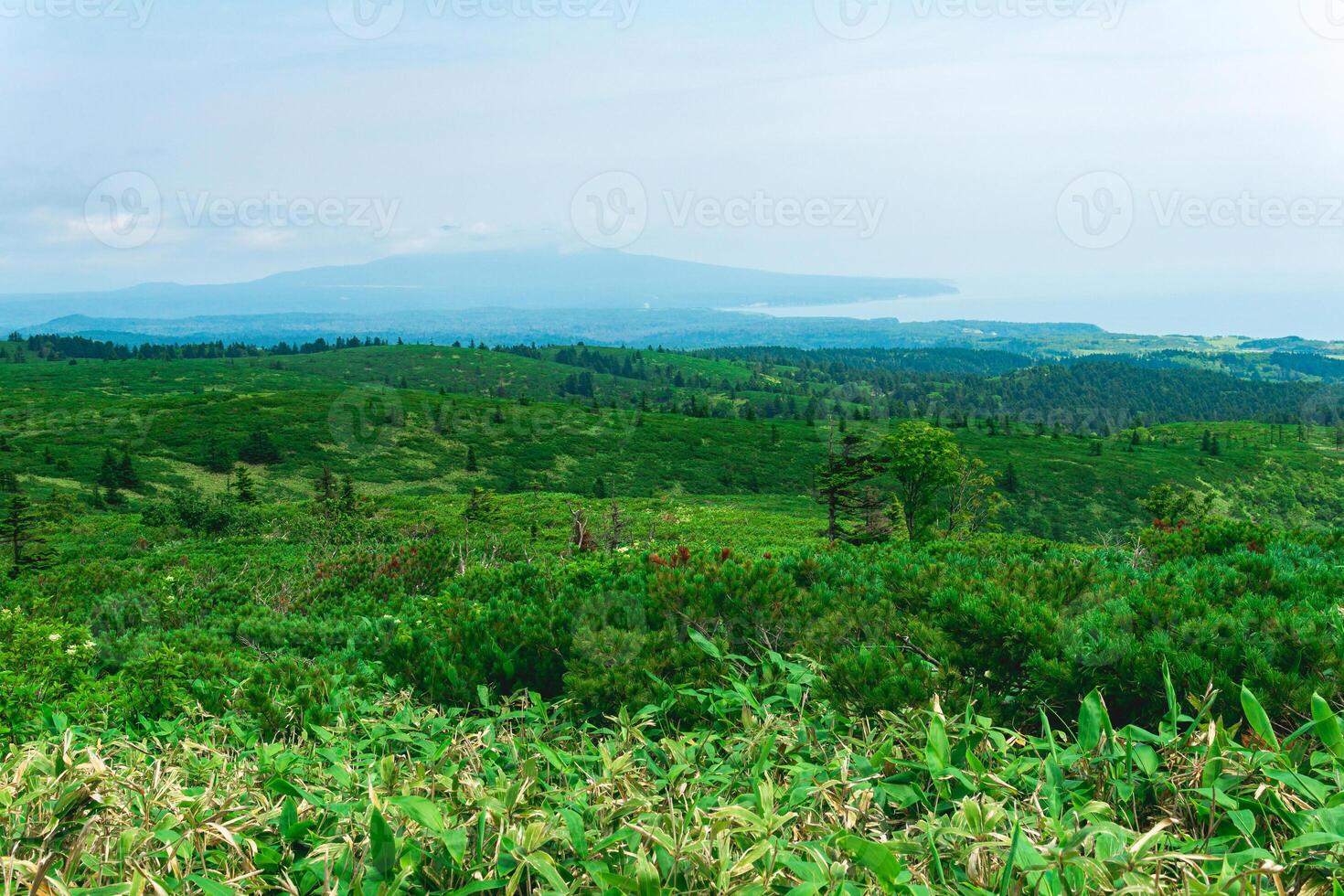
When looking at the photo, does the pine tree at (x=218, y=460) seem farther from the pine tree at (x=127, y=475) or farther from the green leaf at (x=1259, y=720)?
the green leaf at (x=1259, y=720)

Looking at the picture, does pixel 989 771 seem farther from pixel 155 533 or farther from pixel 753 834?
pixel 155 533

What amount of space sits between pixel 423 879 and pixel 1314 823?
2.55 m

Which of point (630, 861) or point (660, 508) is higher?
point (630, 861)

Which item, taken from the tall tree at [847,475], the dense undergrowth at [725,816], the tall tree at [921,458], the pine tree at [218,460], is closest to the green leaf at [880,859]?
the dense undergrowth at [725,816]

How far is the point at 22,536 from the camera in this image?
24828 mm

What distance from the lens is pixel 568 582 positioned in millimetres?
6766

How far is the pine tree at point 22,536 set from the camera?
2444cm

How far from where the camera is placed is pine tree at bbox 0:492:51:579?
2444 cm

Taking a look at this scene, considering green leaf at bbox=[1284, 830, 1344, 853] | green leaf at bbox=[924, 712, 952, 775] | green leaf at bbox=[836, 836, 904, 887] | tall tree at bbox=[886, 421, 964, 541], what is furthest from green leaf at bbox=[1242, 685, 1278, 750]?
tall tree at bbox=[886, 421, 964, 541]

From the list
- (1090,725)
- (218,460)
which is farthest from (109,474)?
(1090,725)

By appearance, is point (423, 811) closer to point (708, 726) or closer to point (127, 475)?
point (708, 726)

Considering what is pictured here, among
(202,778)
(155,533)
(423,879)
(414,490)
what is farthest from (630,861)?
(414,490)

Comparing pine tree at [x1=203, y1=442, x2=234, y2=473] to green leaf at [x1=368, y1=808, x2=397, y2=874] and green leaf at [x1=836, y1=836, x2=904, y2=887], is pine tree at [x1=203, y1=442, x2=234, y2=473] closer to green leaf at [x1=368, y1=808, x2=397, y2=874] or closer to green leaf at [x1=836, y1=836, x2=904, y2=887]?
green leaf at [x1=368, y1=808, x2=397, y2=874]

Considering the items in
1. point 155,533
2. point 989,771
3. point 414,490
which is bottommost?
point 414,490
